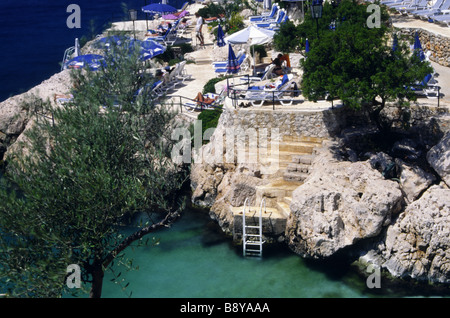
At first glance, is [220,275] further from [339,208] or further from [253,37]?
[253,37]

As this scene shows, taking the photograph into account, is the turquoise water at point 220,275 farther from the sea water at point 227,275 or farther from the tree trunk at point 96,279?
the tree trunk at point 96,279

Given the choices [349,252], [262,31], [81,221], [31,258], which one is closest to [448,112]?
[349,252]

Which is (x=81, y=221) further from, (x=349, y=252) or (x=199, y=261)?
(x=349, y=252)

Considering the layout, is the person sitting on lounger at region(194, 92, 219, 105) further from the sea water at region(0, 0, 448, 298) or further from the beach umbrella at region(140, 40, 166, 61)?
the sea water at region(0, 0, 448, 298)

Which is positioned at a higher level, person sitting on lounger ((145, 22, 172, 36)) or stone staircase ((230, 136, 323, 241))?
person sitting on lounger ((145, 22, 172, 36))

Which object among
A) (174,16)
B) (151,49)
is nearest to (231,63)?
(151,49)

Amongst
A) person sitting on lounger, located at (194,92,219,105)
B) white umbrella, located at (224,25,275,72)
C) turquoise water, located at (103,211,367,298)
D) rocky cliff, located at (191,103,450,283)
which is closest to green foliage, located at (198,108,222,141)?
person sitting on lounger, located at (194,92,219,105)
